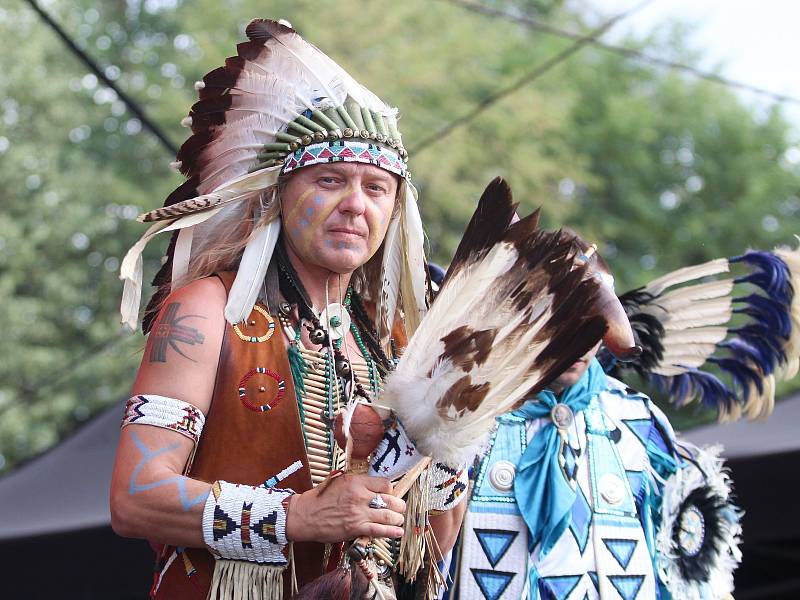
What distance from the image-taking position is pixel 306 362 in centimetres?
213

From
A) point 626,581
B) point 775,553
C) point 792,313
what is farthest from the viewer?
point 775,553

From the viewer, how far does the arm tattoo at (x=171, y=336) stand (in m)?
1.94

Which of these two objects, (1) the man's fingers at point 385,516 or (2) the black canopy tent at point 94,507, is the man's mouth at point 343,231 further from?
(2) the black canopy tent at point 94,507

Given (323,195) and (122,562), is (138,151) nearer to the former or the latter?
(122,562)

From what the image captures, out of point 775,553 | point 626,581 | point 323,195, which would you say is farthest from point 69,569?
point 775,553

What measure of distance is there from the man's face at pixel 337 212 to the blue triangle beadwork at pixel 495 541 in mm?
907

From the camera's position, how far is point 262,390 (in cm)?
200

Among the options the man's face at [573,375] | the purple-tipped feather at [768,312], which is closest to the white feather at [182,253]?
the man's face at [573,375]

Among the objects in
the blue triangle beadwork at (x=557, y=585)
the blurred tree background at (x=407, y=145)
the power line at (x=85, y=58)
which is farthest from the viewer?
the blurred tree background at (x=407, y=145)

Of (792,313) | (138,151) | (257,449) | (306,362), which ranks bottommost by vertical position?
(257,449)

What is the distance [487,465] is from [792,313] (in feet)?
3.70

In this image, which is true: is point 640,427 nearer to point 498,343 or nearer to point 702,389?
Result: point 702,389

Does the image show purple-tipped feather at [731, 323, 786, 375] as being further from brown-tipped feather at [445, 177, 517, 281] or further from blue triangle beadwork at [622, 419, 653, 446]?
brown-tipped feather at [445, 177, 517, 281]

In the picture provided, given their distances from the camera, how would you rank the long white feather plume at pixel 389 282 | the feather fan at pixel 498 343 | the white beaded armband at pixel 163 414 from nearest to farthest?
the feather fan at pixel 498 343, the white beaded armband at pixel 163 414, the long white feather plume at pixel 389 282
